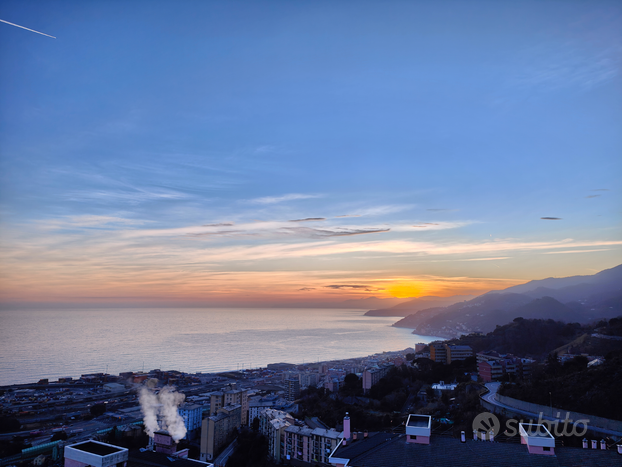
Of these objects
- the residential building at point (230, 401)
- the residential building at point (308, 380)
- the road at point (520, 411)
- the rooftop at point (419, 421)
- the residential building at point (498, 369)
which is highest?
the rooftop at point (419, 421)

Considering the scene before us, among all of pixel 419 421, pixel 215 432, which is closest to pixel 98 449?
pixel 419 421

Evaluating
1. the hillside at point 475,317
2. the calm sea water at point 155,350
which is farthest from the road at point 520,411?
the hillside at point 475,317

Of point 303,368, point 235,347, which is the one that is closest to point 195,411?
point 303,368

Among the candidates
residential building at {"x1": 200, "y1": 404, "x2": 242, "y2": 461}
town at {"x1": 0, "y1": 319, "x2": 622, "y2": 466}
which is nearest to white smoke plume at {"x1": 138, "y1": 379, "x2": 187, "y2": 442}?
town at {"x1": 0, "y1": 319, "x2": 622, "y2": 466}

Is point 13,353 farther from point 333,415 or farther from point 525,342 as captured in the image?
point 525,342

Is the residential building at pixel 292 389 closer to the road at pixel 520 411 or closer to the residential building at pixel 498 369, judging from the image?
the residential building at pixel 498 369

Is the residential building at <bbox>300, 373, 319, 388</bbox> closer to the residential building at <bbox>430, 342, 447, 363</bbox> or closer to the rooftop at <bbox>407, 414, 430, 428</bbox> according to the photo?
the residential building at <bbox>430, 342, 447, 363</bbox>

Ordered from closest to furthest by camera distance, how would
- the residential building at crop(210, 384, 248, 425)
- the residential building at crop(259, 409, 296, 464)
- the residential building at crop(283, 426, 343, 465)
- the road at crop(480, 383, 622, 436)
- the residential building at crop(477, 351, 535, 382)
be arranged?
1. the road at crop(480, 383, 622, 436)
2. the residential building at crop(283, 426, 343, 465)
3. the residential building at crop(259, 409, 296, 464)
4. the residential building at crop(210, 384, 248, 425)
5. the residential building at crop(477, 351, 535, 382)

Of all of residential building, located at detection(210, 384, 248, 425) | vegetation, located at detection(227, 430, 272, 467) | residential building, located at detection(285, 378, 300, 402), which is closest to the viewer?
vegetation, located at detection(227, 430, 272, 467)
